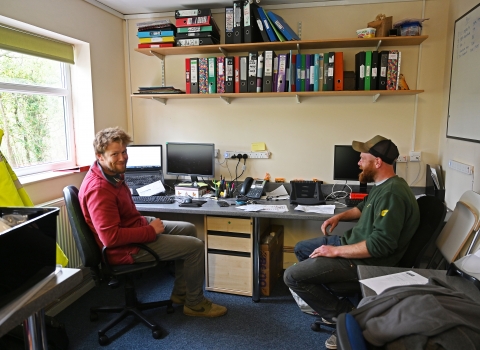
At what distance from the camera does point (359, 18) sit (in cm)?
301

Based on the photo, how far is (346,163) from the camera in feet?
9.91

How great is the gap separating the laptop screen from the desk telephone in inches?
32.0

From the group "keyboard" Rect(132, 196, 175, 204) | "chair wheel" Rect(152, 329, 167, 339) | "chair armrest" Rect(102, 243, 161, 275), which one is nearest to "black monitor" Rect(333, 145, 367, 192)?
"keyboard" Rect(132, 196, 175, 204)

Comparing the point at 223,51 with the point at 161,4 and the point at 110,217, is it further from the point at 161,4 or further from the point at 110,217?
the point at 110,217

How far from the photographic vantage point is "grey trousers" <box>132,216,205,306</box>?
2.40 m

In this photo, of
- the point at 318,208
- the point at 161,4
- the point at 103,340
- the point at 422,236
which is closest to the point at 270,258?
the point at 318,208

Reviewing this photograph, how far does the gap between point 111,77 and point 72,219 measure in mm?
1685

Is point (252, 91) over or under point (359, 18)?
under

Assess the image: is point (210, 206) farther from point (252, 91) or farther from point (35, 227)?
point (35, 227)

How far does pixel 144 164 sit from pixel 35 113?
3.10 ft

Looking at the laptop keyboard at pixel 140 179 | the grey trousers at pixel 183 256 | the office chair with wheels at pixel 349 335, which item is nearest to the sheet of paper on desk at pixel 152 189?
the laptop keyboard at pixel 140 179

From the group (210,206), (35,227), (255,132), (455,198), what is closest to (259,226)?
(210,206)

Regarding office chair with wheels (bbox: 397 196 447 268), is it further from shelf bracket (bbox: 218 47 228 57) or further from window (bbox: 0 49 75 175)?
window (bbox: 0 49 75 175)

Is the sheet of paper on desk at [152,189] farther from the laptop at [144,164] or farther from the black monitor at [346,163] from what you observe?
the black monitor at [346,163]
